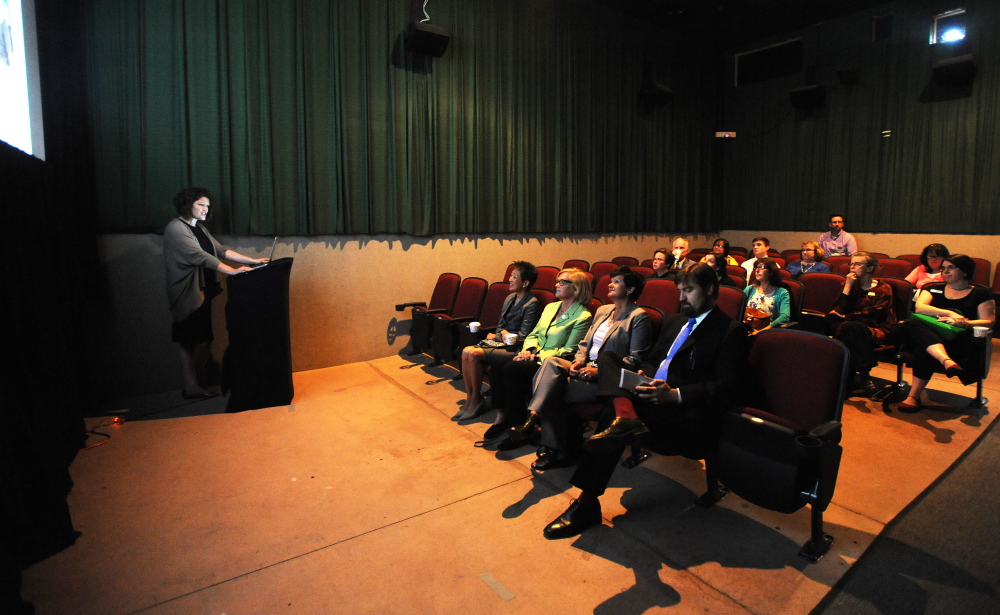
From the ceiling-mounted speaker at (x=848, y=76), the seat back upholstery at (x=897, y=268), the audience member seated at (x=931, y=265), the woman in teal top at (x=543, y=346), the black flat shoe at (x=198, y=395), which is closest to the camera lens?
the woman in teal top at (x=543, y=346)

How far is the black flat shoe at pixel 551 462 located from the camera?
2.80 meters

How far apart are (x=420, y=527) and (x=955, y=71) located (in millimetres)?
8296

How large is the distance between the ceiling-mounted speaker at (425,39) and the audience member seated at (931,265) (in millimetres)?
4941

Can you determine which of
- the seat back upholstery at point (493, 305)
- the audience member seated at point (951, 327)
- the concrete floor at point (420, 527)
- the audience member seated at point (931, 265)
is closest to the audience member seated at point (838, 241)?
the audience member seated at point (931, 265)

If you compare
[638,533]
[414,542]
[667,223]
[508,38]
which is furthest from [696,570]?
[667,223]

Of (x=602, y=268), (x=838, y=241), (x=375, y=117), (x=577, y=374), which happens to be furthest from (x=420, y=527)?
(x=838, y=241)

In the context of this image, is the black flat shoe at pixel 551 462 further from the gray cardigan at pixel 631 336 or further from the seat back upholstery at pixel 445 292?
the seat back upholstery at pixel 445 292

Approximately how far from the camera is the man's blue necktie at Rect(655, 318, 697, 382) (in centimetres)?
238

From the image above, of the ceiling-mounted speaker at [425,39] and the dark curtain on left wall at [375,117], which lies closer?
the dark curtain on left wall at [375,117]

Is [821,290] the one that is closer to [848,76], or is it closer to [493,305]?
[493,305]

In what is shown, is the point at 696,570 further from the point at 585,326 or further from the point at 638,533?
the point at 585,326

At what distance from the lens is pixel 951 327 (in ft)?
→ 11.0

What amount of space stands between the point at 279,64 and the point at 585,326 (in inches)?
150

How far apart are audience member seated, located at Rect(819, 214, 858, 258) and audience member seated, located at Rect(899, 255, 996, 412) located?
13.1ft
